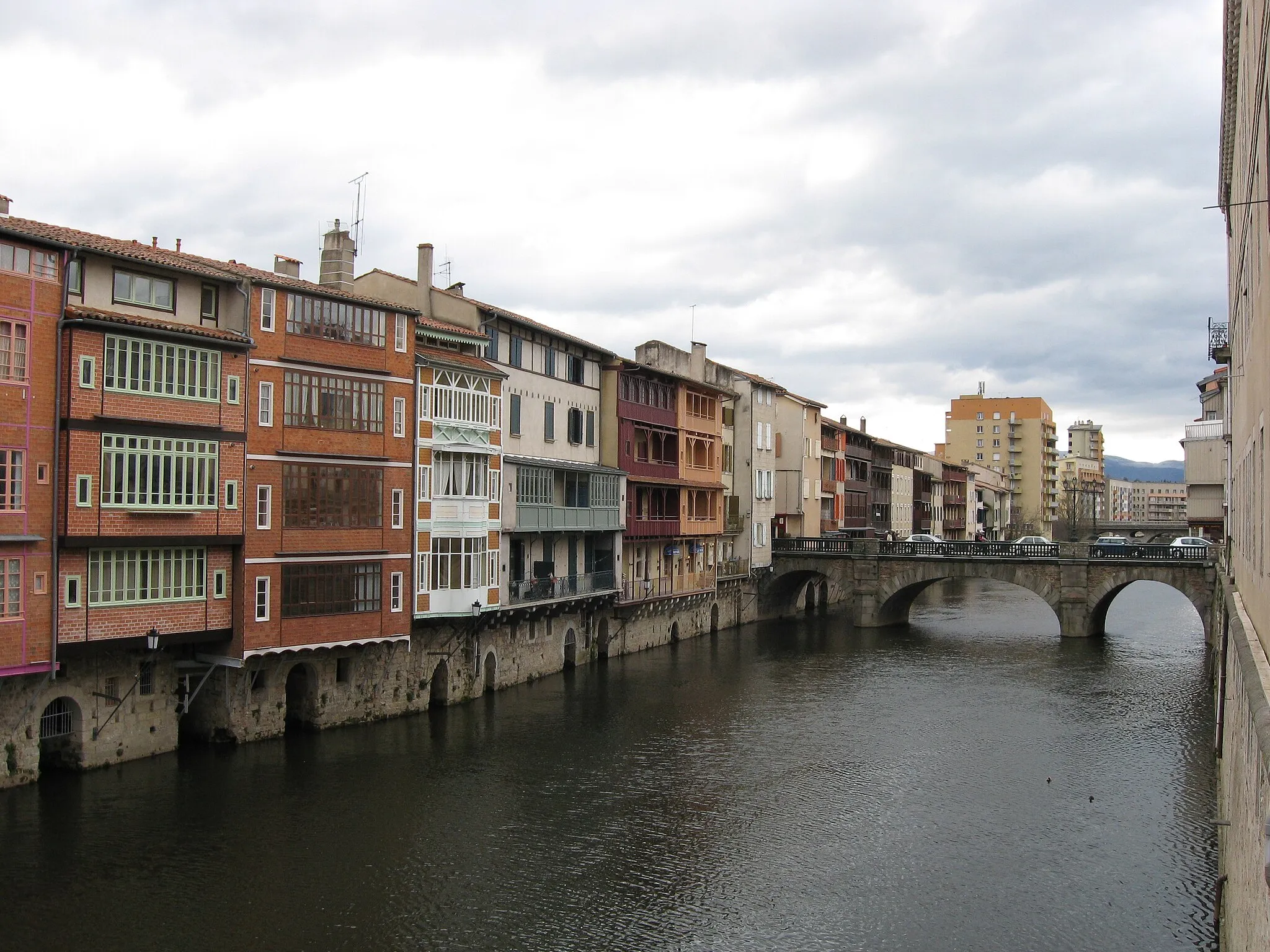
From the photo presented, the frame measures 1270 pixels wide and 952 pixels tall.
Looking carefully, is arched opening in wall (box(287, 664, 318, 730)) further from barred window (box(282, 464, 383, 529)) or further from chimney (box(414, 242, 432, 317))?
chimney (box(414, 242, 432, 317))

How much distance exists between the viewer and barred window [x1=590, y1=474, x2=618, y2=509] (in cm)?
6262

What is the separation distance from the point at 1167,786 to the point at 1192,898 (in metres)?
11.4

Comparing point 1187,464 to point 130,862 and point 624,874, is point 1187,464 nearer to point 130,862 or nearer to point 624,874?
point 624,874

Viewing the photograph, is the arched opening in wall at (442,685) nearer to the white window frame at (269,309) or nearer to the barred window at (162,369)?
the barred window at (162,369)

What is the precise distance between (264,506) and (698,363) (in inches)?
1919

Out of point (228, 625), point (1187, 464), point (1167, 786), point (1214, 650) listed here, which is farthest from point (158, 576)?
point (1187, 464)

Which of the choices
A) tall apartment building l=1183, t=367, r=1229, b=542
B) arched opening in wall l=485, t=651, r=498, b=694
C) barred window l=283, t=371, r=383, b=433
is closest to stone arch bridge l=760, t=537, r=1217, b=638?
tall apartment building l=1183, t=367, r=1229, b=542

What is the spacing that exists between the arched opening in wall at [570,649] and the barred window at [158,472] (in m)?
27.3

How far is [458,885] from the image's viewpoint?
1151 inches

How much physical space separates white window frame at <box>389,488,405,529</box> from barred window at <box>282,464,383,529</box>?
2.01 ft

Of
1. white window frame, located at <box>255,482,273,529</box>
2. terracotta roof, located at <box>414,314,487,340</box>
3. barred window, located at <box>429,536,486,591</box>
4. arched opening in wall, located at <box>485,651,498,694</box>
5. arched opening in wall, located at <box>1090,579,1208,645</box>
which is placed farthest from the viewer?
arched opening in wall, located at <box>1090,579,1208,645</box>

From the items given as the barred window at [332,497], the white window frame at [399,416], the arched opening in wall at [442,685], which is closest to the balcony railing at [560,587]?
the arched opening in wall at [442,685]

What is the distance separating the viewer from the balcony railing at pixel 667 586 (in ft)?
222

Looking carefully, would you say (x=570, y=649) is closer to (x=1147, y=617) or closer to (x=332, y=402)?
(x=332, y=402)
